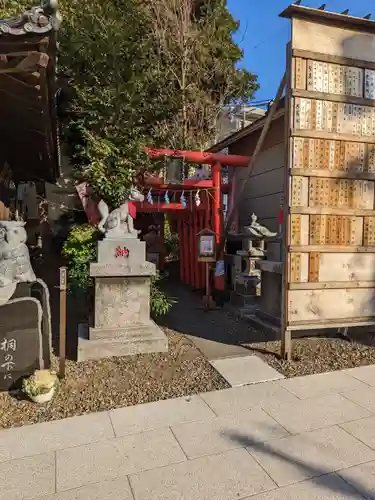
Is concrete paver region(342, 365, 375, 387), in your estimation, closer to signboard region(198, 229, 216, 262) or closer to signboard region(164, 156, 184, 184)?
signboard region(198, 229, 216, 262)

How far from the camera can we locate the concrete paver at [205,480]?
8.14 feet

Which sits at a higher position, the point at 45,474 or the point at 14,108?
the point at 14,108

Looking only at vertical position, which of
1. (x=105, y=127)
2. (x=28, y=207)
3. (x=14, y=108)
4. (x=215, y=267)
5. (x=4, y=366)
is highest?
(x=105, y=127)

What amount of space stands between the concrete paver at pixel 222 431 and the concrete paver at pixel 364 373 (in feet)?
5.77

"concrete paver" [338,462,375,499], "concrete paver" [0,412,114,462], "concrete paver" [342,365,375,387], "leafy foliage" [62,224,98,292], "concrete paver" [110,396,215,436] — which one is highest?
"leafy foliage" [62,224,98,292]

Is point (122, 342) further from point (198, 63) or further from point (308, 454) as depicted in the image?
point (198, 63)

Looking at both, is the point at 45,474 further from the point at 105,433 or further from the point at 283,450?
the point at 283,450

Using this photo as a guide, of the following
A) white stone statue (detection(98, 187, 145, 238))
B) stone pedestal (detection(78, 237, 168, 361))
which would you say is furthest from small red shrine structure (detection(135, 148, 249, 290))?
stone pedestal (detection(78, 237, 168, 361))

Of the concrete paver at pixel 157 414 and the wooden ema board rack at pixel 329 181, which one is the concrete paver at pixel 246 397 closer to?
the concrete paver at pixel 157 414

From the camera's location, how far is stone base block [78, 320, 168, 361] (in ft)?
16.9

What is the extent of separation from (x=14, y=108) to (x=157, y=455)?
444 centimetres

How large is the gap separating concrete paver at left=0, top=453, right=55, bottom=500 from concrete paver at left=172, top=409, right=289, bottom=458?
3.71 ft

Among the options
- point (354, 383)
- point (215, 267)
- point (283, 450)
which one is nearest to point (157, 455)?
point (283, 450)

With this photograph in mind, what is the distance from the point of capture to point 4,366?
3.99m
